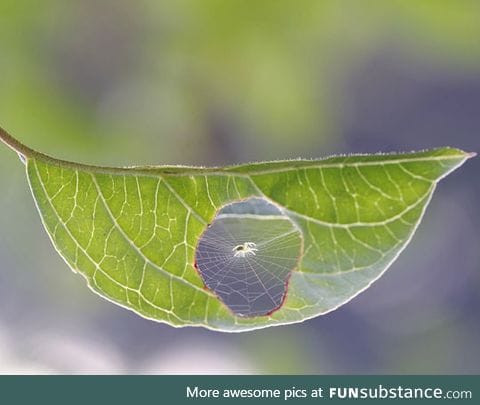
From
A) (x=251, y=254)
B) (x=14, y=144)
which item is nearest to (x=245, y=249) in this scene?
(x=251, y=254)

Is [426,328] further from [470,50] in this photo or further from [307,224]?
[307,224]

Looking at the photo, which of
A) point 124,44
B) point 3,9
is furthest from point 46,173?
point 124,44

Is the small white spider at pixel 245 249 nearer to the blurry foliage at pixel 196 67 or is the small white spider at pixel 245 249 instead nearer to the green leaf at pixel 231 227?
the green leaf at pixel 231 227

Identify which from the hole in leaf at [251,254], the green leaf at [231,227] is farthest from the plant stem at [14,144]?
the hole in leaf at [251,254]

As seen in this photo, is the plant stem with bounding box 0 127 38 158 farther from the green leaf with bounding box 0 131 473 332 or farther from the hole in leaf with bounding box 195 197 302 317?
the hole in leaf with bounding box 195 197 302 317

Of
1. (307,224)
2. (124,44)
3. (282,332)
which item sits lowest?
(307,224)

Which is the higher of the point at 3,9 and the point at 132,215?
the point at 3,9
